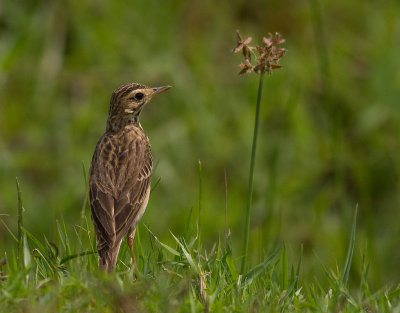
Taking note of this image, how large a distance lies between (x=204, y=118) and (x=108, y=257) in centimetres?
537

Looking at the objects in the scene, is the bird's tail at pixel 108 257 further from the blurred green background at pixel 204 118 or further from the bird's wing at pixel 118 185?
the blurred green background at pixel 204 118

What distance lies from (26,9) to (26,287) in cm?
705

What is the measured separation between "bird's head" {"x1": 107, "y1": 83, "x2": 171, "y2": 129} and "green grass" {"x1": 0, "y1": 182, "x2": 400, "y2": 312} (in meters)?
1.21

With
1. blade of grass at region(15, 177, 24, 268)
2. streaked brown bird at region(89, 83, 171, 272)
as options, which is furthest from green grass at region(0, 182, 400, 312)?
streaked brown bird at region(89, 83, 171, 272)

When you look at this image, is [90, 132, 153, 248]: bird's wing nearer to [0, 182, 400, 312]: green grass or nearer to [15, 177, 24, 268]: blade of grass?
[0, 182, 400, 312]: green grass

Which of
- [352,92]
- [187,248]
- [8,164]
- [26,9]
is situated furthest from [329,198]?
[187,248]

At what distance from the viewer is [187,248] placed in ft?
16.6

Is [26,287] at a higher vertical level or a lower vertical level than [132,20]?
lower

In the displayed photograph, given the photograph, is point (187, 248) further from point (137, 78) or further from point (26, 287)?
point (137, 78)

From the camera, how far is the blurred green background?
388 inches

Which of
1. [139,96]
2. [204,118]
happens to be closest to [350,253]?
[139,96]

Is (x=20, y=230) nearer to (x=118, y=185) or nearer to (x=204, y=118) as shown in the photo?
(x=118, y=185)

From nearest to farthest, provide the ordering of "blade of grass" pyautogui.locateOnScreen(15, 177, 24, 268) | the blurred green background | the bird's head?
"blade of grass" pyautogui.locateOnScreen(15, 177, 24, 268)
the bird's head
the blurred green background

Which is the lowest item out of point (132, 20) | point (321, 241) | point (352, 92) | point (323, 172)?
point (321, 241)
